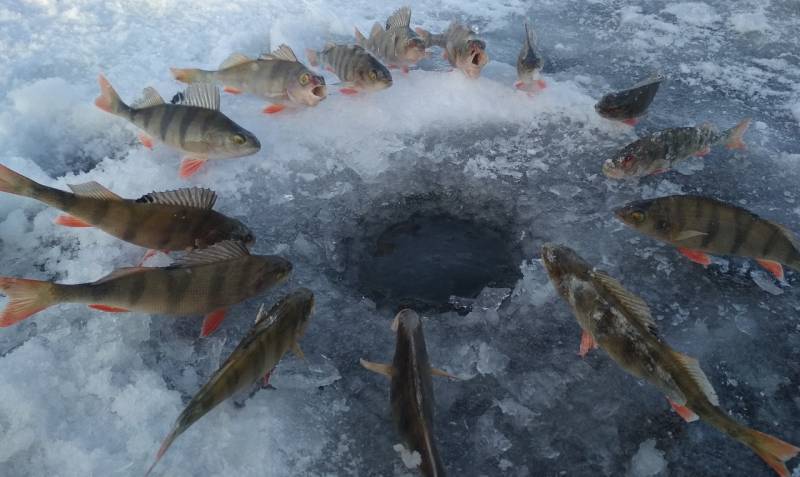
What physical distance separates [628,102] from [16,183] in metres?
3.65

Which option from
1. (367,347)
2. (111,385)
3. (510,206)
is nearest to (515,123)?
(510,206)

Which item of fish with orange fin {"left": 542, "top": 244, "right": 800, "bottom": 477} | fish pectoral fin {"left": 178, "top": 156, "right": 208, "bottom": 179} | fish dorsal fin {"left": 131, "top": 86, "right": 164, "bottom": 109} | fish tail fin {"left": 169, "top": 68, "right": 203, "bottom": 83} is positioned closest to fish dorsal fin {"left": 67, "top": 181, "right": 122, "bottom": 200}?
fish pectoral fin {"left": 178, "top": 156, "right": 208, "bottom": 179}

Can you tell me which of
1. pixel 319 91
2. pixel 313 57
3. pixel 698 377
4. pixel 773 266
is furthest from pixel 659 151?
pixel 313 57

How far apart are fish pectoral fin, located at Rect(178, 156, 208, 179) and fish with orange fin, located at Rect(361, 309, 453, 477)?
1.90 m

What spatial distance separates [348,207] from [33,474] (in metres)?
2.01

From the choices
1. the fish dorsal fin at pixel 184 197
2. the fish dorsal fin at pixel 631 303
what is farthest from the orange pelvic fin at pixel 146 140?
the fish dorsal fin at pixel 631 303

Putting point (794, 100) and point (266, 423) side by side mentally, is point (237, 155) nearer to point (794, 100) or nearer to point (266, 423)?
point (266, 423)

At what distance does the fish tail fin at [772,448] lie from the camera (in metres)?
1.89

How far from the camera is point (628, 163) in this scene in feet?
11.3

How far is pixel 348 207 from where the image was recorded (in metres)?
3.45

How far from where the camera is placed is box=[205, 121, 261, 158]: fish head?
3.44 metres

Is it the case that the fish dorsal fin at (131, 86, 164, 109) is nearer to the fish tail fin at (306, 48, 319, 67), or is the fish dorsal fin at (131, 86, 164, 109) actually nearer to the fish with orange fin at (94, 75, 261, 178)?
the fish with orange fin at (94, 75, 261, 178)

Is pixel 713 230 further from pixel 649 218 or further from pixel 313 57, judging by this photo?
pixel 313 57

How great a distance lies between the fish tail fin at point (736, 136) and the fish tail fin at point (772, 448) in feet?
8.19
